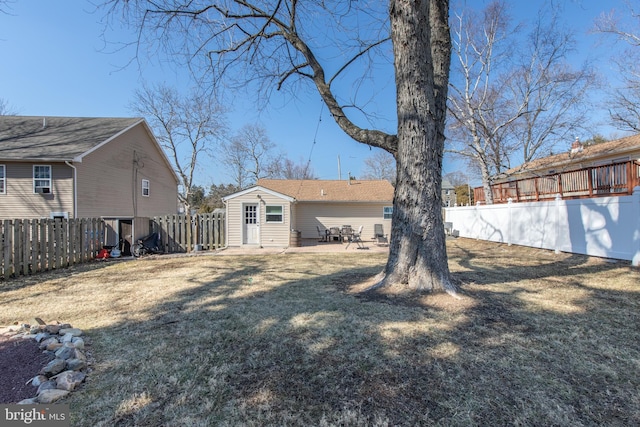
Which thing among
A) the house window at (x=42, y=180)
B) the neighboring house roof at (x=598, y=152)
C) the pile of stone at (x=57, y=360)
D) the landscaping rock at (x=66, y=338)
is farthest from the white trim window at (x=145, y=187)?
the neighboring house roof at (x=598, y=152)

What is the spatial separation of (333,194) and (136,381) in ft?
55.2

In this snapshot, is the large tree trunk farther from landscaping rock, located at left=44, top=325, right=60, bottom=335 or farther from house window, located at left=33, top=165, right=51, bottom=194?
house window, located at left=33, top=165, right=51, bottom=194

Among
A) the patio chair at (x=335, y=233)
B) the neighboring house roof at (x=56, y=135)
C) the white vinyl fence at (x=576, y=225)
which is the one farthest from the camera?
the patio chair at (x=335, y=233)

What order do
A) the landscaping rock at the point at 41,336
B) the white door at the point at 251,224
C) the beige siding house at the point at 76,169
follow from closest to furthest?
1. the landscaping rock at the point at 41,336
2. the beige siding house at the point at 76,169
3. the white door at the point at 251,224

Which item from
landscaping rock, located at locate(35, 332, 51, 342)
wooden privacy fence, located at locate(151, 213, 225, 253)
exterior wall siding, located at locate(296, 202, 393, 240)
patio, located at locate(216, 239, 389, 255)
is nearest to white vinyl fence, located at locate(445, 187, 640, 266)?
patio, located at locate(216, 239, 389, 255)

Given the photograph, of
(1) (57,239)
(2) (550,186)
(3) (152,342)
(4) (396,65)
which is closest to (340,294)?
(3) (152,342)

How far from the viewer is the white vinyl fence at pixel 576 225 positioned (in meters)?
6.96

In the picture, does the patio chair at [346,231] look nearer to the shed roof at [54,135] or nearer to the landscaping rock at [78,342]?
the shed roof at [54,135]

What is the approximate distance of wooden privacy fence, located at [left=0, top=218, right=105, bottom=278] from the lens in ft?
22.0

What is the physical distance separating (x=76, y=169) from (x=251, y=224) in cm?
748

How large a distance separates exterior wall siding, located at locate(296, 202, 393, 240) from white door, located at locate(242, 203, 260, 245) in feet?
15.9

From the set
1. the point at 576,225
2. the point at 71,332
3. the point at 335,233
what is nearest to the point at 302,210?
the point at 335,233

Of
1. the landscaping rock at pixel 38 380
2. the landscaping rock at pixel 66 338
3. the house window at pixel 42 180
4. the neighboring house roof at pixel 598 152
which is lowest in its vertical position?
the landscaping rock at pixel 38 380

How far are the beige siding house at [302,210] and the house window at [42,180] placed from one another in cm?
704
